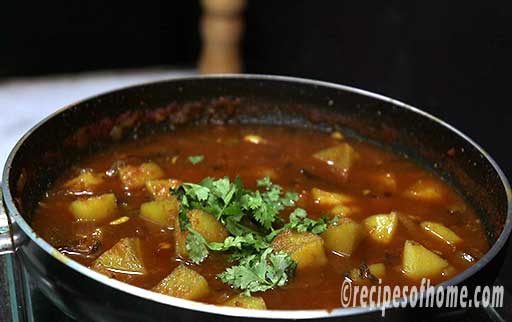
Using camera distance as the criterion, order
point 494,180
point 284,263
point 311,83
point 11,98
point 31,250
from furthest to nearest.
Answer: point 11,98 → point 311,83 → point 494,180 → point 284,263 → point 31,250

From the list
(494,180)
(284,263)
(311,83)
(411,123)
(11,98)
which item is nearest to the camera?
(284,263)

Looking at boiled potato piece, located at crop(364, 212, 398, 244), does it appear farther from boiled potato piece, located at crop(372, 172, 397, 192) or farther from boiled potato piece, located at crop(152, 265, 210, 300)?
boiled potato piece, located at crop(152, 265, 210, 300)

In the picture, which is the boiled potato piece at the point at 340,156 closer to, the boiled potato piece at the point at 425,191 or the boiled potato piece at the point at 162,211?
the boiled potato piece at the point at 425,191

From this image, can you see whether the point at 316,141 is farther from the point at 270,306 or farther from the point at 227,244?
the point at 270,306

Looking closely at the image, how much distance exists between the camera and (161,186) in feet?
5.82

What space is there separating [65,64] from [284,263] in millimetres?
3333

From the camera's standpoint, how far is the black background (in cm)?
214

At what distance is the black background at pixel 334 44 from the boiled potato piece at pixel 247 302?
1.11m

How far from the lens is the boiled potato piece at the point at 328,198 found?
1768 millimetres

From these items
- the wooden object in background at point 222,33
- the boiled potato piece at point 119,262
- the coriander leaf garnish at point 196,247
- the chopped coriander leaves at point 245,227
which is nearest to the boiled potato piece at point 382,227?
the chopped coriander leaves at point 245,227

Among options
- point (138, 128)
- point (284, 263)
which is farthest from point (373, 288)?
point (138, 128)

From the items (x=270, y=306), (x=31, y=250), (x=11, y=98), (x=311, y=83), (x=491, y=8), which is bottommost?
(x=11, y=98)

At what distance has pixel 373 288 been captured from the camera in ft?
4.59

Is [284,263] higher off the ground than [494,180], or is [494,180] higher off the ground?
[494,180]
